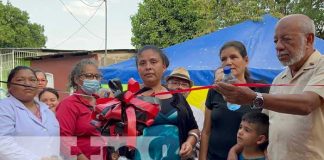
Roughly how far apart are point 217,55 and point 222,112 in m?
3.80

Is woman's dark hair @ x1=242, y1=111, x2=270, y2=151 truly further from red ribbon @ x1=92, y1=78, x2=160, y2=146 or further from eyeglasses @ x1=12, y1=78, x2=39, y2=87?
eyeglasses @ x1=12, y1=78, x2=39, y2=87

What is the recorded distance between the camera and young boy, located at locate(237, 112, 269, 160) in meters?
2.57

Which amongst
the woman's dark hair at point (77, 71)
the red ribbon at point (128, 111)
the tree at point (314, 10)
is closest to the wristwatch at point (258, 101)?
the red ribbon at point (128, 111)

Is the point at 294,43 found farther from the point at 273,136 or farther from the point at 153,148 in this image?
the point at 153,148

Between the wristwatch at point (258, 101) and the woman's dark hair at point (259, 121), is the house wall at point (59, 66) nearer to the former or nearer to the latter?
the woman's dark hair at point (259, 121)

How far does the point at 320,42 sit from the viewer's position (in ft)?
21.0

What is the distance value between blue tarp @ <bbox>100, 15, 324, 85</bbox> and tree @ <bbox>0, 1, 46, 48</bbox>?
3118cm

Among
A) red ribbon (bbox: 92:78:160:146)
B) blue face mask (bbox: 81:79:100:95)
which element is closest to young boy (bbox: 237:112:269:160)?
red ribbon (bbox: 92:78:160:146)

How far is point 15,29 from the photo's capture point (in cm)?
3897

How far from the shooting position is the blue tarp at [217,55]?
586 centimetres

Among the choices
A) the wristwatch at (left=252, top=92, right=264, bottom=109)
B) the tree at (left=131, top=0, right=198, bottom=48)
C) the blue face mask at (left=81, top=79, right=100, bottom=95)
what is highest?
the tree at (left=131, top=0, right=198, bottom=48)

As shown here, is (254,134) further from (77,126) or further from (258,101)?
(77,126)

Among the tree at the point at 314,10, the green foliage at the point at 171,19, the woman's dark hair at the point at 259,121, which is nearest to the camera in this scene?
the woman's dark hair at the point at 259,121

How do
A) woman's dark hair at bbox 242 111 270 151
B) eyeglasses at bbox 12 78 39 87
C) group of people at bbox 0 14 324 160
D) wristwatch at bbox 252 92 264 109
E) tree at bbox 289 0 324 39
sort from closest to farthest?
wristwatch at bbox 252 92 264 109 → group of people at bbox 0 14 324 160 → woman's dark hair at bbox 242 111 270 151 → eyeglasses at bbox 12 78 39 87 → tree at bbox 289 0 324 39
